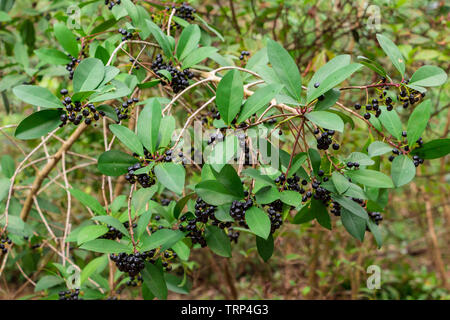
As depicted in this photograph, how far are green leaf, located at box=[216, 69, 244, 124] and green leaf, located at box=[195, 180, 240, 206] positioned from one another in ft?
0.60

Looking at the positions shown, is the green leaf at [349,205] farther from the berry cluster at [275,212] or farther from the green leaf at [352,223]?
the berry cluster at [275,212]

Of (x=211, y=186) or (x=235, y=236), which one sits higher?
(x=211, y=186)

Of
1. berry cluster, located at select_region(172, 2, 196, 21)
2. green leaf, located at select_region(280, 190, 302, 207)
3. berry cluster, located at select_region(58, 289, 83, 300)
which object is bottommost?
berry cluster, located at select_region(58, 289, 83, 300)

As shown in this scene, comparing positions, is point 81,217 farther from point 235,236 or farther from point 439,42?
point 439,42

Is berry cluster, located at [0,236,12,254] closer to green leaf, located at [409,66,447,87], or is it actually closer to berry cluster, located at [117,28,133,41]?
berry cluster, located at [117,28,133,41]

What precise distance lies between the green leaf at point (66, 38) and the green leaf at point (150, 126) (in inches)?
21.3

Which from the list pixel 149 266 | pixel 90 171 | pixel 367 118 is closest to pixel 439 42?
pixel 367 118

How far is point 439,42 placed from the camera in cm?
270

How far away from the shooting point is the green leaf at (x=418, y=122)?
1085 millimetres

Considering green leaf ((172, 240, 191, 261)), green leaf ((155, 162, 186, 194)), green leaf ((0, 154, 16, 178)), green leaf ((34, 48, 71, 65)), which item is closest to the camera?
green leaf ((155, 162, 186, 194))

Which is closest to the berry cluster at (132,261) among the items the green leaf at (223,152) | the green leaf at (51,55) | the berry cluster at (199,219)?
the berry cluster at (199,219)

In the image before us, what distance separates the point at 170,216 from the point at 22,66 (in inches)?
53.1

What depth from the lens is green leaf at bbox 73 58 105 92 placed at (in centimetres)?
105

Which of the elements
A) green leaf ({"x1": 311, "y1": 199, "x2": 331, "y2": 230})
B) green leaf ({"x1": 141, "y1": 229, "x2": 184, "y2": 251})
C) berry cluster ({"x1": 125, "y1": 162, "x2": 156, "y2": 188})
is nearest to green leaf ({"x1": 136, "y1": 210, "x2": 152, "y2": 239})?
green leaf ({"x1": 141, "y1": 229, "x2": 184, "y2": 251})
